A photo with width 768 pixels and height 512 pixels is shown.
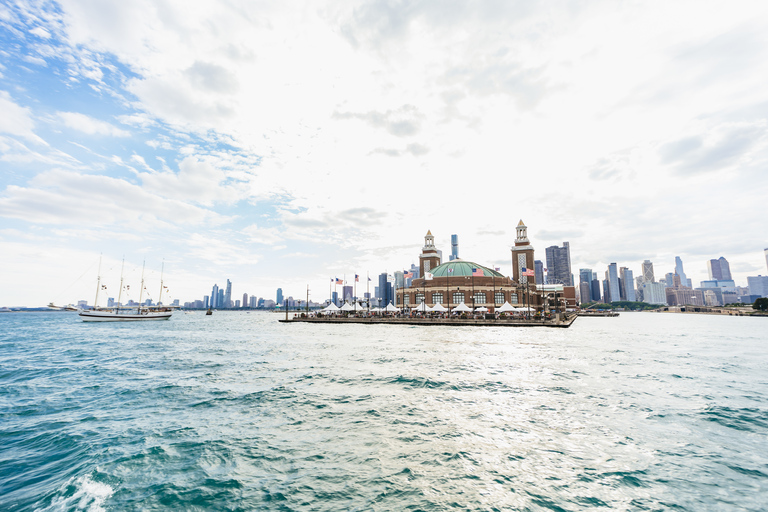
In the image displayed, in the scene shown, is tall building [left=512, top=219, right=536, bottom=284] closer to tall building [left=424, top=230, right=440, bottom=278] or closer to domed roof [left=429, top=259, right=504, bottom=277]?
domed roof [left=429, top=259, right=504, bottom=277]

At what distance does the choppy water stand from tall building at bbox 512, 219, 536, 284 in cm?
11711

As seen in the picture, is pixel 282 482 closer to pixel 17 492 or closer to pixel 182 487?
pixel 182 487

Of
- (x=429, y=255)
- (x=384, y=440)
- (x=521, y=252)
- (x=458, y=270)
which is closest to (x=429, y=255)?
(x=429, y=255)

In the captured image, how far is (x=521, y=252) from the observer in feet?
452

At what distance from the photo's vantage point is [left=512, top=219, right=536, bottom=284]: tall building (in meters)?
136

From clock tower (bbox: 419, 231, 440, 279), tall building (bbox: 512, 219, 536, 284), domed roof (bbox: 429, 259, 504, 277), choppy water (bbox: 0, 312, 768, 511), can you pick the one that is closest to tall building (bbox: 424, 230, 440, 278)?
clock tower (bbox: 419, 231, 440, 279)

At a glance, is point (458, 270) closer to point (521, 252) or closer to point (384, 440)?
point (521, 252)

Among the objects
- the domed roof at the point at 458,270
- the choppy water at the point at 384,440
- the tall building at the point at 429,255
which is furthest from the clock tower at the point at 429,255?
the choppy water at the point at 384,440

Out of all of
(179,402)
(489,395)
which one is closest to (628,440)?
(489,395)

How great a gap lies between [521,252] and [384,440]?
138m

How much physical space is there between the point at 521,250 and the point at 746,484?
137 m

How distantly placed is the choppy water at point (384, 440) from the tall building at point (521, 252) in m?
117

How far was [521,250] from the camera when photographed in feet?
452

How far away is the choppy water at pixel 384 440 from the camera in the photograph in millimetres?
8664
